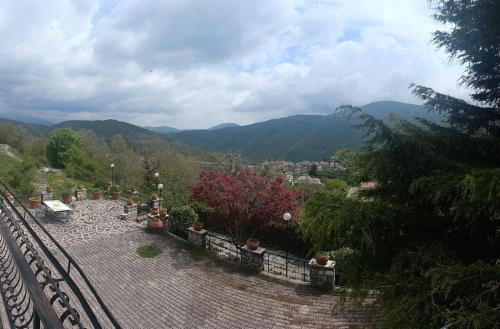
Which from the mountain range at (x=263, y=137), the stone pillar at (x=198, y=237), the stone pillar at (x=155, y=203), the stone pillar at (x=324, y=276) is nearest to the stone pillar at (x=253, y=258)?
the stone pillar at (x=324, y=276)

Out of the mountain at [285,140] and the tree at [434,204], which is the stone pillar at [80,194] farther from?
the mountain at [285,140]

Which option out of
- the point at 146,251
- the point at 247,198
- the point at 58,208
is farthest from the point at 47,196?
the point at 247,198

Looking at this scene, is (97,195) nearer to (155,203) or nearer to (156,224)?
(155,203)

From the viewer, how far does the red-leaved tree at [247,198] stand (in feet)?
36.8

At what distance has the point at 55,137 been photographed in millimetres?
31688

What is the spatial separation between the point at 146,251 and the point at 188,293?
369cm

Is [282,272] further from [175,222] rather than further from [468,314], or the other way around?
[468,314]

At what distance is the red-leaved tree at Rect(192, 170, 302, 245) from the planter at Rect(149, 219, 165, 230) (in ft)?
10.1

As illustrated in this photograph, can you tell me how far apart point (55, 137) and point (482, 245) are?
117ft

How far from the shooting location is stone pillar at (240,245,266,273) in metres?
10.2

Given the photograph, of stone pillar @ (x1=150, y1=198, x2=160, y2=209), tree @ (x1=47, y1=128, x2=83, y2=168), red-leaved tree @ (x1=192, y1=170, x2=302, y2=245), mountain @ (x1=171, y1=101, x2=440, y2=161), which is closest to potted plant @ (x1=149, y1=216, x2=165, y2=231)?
red-leaved tree @ (x1=192, y1=170, x2=302, y2=245)

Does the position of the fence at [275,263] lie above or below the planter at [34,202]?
below

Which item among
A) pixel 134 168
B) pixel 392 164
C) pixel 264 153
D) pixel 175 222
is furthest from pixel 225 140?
pixel 392 164

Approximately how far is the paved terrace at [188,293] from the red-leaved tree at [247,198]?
1.83 m
